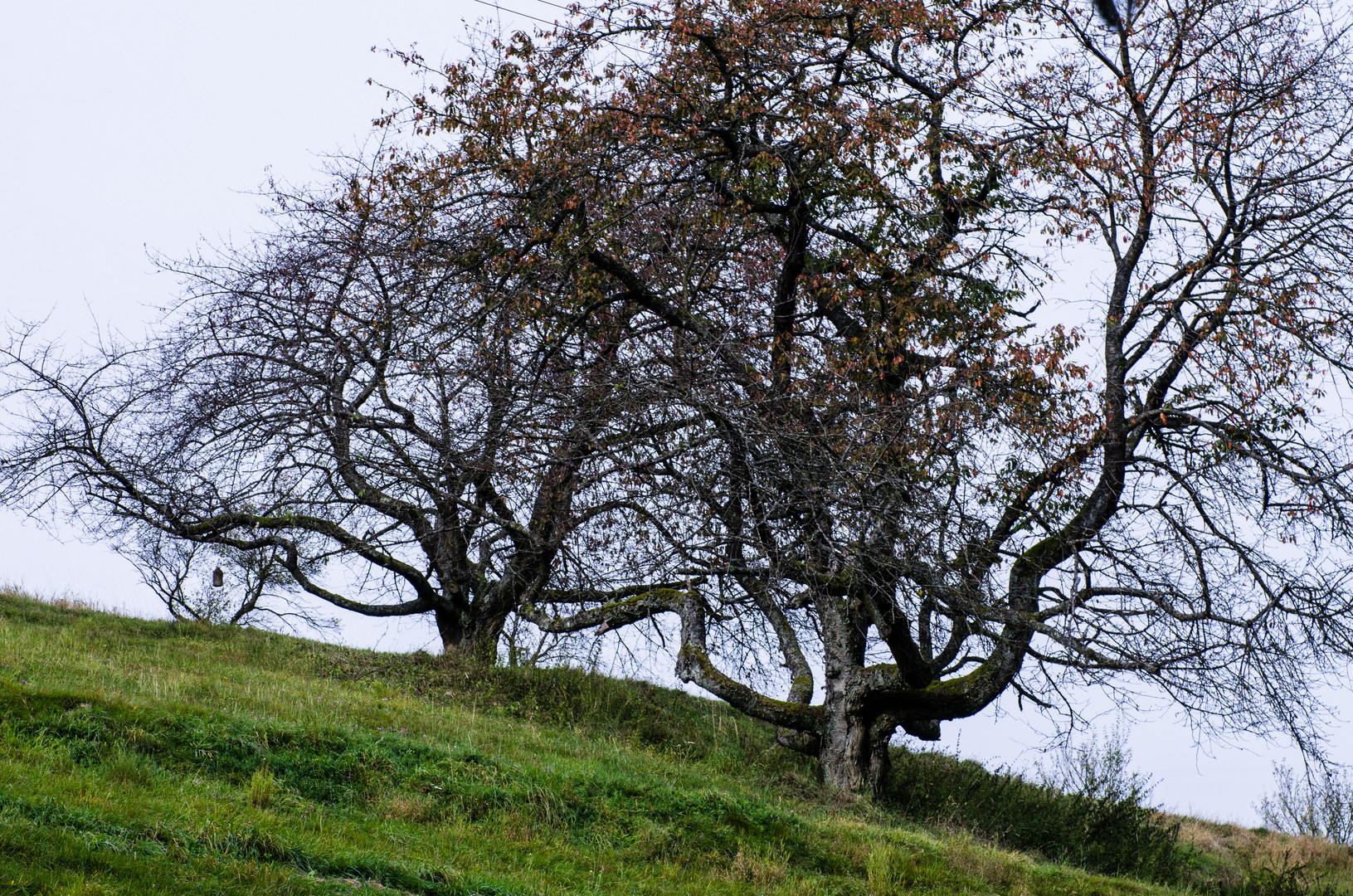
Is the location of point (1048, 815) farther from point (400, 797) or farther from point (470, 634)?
point (400, 797)

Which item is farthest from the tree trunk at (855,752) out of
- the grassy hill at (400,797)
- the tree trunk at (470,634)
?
the tree trunk at (470,634)

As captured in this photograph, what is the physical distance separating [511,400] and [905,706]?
6.16 m

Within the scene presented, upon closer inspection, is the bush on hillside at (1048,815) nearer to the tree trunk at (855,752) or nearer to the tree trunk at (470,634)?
the tree trunk at (855,752)

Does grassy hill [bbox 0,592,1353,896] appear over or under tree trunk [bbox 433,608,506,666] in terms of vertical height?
under

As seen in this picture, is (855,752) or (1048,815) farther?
(1048,815)

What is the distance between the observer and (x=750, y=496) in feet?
37.5

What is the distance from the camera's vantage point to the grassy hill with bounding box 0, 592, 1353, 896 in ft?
20.5

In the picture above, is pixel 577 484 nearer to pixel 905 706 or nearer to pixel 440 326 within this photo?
pixel 440 326

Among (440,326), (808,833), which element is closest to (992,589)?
(808,833)

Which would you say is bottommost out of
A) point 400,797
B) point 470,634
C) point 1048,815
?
point 400,797

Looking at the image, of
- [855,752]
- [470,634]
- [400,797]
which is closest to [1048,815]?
[855,752]

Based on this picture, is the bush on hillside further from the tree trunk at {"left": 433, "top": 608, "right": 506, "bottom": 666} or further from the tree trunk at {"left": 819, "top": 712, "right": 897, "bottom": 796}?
the tree trunk at {"left": 433, "top": 608, "right": 506, "bottom": 666}

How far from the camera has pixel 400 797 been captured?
8.10 metres

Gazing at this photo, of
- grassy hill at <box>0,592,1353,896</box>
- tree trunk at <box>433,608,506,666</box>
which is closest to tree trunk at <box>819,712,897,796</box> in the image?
grassy hill at <box>0,592,1353,896</box>
